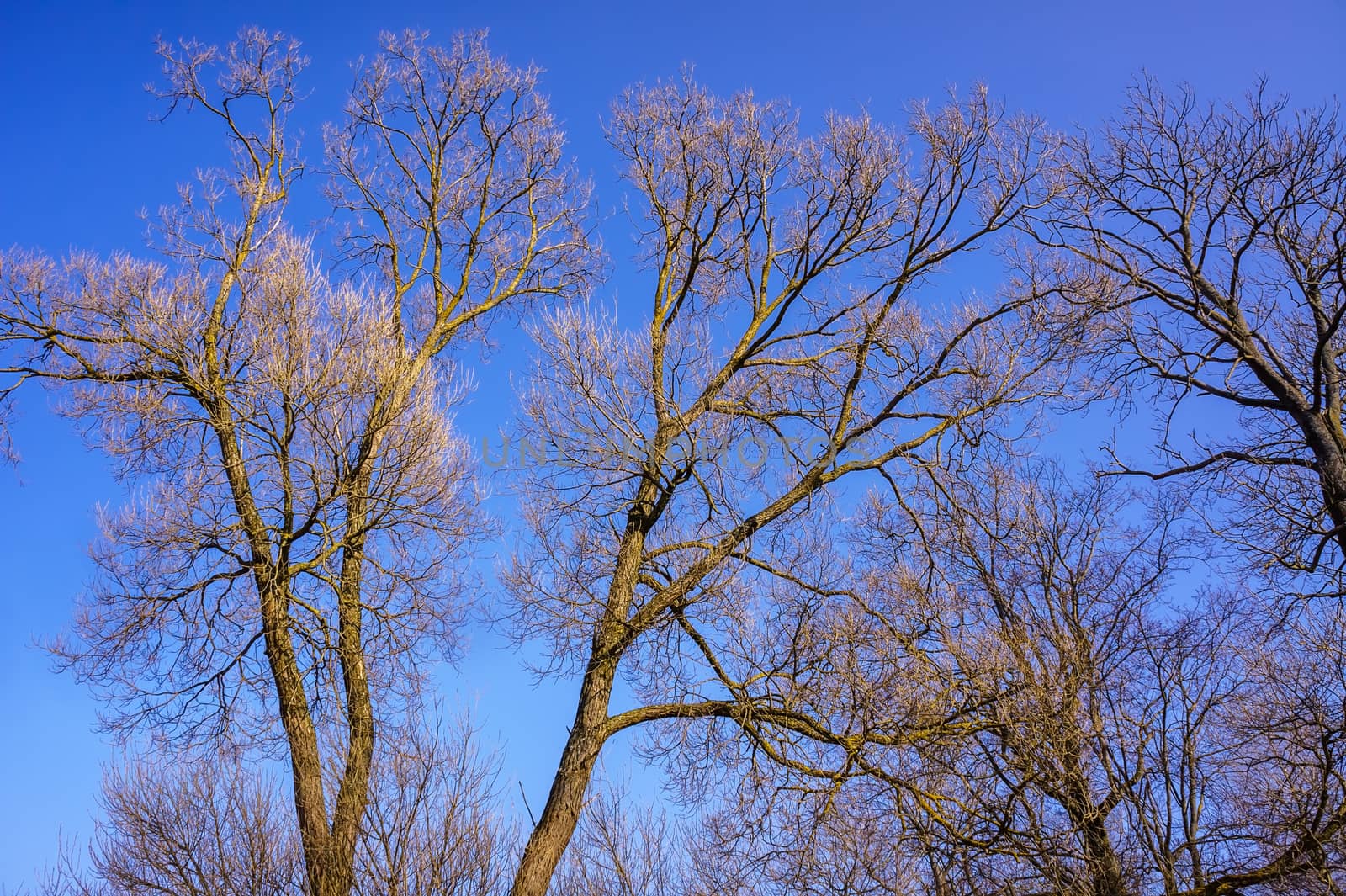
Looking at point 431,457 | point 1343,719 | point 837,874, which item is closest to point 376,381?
point 431,457

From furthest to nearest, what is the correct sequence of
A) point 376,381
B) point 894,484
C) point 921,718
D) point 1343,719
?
point 894,484 < point 376,381 < point 1343,719 < point 921,718

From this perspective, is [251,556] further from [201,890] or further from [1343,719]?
[1343,719]

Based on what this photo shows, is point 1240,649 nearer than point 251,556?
No

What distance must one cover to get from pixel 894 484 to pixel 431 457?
447 centimetres

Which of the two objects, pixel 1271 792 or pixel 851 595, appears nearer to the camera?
pixel 1271 792

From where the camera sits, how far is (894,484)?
10016mm

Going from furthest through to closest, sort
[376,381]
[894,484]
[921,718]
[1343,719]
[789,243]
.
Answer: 1. [789,243]
2. [894,484]
3. [376,381]
4. [1343,719]
5. [921,718]

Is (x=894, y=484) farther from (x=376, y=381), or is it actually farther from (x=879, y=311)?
(x=376, y=381)

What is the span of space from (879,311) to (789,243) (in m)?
1.53

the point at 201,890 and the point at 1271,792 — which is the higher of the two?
the point at 201,890

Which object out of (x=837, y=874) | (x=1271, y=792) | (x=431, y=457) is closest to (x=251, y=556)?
(x=431, y=457)

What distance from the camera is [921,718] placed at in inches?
311

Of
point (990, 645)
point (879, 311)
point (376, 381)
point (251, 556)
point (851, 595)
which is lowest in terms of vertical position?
point (990, 645)

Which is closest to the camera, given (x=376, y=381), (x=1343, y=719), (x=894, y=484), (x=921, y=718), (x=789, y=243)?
(x=921, y=718)
